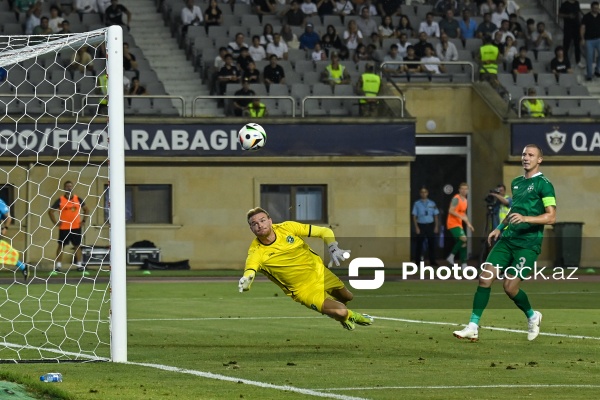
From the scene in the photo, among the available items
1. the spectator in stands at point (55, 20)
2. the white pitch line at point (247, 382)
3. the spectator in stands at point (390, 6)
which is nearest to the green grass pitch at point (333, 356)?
the white pitch line at point (247, 382)

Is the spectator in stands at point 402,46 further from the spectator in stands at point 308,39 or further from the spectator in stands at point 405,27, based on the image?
the spectator in stands at point 308,39

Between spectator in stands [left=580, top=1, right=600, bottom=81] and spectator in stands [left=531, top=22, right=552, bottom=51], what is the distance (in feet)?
3.09

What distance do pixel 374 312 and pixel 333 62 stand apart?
15.2 meters

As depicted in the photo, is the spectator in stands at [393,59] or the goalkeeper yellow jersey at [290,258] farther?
the spectator in stands at [393,59]

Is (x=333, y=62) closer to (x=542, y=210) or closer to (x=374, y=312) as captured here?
(x=374, y=312)

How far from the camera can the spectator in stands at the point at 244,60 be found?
32.4 meters

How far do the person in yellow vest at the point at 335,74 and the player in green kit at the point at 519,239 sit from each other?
19.3 meters

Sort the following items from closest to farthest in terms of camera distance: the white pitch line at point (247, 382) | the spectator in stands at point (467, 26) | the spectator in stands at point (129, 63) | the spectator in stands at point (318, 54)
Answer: the white pitch line at point (247, 382), the spectator in stands at point (129, 63), the spectator in stands at point (318, 54), the spectator in stands at point (467, 26)

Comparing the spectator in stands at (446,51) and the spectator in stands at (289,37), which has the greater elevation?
the spectator in stands at (289,37)

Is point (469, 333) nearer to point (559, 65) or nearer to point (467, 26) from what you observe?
point (559, 65)

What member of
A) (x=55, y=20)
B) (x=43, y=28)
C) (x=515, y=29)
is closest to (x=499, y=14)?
(x=515, y=29)

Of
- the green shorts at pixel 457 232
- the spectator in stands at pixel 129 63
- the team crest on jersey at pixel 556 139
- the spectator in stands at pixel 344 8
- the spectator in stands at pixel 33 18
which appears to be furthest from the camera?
the spectator in stands at pixel 344 8

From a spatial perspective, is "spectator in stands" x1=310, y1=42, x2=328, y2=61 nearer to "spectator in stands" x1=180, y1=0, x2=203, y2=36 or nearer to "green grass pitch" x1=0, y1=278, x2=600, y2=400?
"spectator in stands" x1=180, y1=0, x2=203, y2=36

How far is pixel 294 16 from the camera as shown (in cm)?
3500
